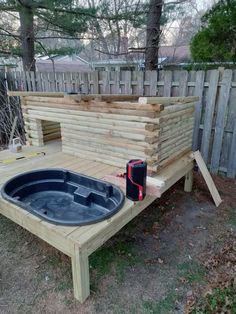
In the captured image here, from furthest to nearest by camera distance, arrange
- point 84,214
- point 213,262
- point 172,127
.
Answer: point 172,127 < point 84,214 < point 213,262

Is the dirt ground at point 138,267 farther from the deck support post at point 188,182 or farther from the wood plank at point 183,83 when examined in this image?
the wood plank at point 183,83

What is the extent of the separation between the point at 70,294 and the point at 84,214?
2.18 feet

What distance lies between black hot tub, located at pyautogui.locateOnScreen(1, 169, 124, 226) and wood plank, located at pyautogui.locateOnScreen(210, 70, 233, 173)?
2.01 metres

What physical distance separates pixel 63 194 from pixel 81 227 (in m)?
0.98

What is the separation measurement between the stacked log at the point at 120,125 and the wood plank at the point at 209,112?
568mm

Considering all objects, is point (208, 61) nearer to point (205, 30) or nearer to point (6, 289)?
point (205, 30)

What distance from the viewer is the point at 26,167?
2.73 meters

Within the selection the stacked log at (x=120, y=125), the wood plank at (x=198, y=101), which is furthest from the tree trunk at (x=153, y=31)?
the stacked log at (x=120, y=125)

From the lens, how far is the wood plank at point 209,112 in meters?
3.28

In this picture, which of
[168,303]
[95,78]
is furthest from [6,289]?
[95,78]

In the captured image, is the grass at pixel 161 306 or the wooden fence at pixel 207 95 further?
the wooden fence at pixel 207 95

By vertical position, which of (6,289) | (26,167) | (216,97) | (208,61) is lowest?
(6,289)

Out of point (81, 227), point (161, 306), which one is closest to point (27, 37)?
point (81, 227)

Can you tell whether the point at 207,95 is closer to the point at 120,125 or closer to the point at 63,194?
the point at 120,125
